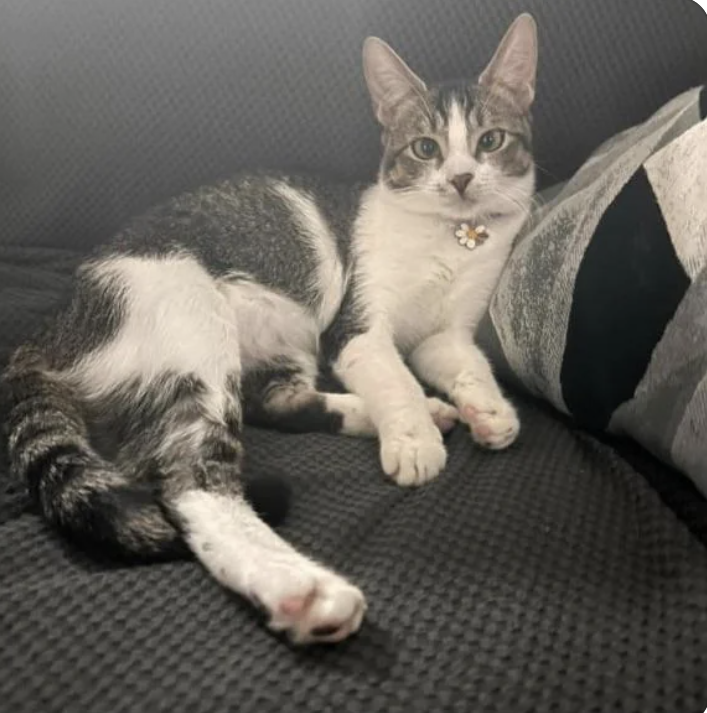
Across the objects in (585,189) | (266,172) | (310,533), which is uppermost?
(266,172)

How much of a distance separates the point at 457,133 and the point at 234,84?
1.70ft

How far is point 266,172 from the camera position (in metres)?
1.51

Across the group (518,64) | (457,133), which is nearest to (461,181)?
(457,133)

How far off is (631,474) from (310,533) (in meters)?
0.40

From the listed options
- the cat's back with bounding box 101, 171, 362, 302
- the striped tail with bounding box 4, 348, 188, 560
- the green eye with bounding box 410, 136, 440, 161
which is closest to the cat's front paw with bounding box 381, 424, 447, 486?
the striped tail with bounding box 4, 348, 188, 560

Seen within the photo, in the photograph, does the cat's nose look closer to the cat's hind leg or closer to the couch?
the couch

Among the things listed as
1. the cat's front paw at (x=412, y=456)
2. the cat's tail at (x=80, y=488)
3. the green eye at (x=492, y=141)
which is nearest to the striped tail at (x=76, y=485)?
the cat's tail at (x=80, y=488)

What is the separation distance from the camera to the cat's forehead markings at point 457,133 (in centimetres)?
→ 131

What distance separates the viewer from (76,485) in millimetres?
866

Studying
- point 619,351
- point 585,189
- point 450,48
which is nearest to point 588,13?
point 450,48

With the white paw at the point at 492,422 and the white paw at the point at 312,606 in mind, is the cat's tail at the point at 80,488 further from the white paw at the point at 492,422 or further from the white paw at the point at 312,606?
the white paw at the point at 492,422

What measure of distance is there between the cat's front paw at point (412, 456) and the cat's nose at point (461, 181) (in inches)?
18.1

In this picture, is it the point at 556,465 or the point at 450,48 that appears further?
the point at 450,48

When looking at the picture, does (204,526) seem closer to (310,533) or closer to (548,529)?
(310,533)
